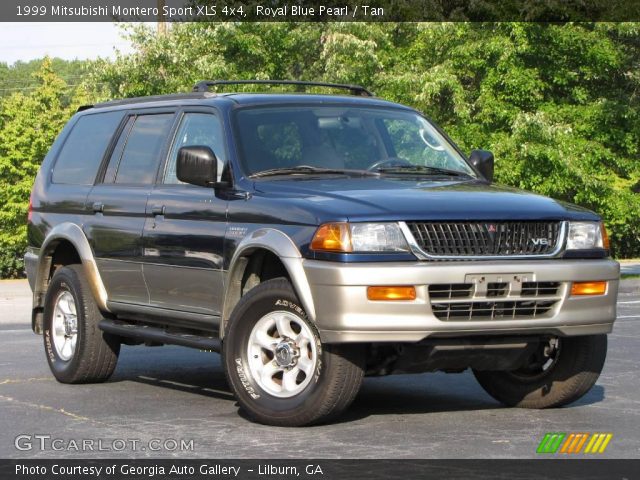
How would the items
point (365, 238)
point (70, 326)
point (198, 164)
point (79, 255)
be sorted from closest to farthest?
point (365, 238) → point (198, 164) → point (79, 255) → point (70, 326)

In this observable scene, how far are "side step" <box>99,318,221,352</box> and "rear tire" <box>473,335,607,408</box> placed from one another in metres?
1.91

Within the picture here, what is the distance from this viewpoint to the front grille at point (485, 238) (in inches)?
291

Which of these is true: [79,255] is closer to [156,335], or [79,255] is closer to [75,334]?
[75,334]

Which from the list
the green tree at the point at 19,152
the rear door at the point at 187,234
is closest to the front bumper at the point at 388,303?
Answer: the rear door at the point at 187,234

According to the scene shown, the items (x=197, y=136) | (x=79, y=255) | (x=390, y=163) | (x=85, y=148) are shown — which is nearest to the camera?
(x=390, y=163)

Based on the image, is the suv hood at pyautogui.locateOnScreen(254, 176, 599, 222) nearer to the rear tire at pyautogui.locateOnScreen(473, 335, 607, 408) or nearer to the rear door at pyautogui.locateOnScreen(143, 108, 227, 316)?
the rear door at pyautogui.locateOnScreen(143, 108, 227, 316)

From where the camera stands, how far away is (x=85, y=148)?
1051 cm

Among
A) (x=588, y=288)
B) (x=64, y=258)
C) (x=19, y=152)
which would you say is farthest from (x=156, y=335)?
(x=19, y=152)

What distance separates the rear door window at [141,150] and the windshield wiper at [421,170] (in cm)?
169

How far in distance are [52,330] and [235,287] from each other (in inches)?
104

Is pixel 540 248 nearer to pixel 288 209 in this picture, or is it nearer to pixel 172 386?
pixel 288 209

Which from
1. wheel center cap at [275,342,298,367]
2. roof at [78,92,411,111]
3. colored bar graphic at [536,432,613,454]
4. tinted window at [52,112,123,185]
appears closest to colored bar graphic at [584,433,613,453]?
colored bar graphic at [536,432,613,454]

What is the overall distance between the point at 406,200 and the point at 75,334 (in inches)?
139

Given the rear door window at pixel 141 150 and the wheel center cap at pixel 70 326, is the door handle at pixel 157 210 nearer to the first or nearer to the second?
the rear door window at pixel 141 150
